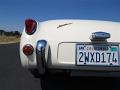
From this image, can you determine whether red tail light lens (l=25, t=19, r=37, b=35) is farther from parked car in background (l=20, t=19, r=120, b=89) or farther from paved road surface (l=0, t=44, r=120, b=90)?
paved road surface (l=0, t=44, r=120, b=90)

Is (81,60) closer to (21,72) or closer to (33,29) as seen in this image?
(33,29)

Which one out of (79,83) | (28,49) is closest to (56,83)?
(79,83)

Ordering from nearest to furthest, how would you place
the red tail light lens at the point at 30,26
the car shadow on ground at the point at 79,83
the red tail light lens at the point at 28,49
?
1. the red tail light lens at the point at 28,49
2. the red tail light lens at the point at 30,26
3. the car shadow on ground at the point at 79,83

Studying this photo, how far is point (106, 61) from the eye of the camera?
500cm

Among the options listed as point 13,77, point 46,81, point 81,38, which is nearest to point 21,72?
point 13,77

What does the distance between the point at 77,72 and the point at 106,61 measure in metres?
0.46

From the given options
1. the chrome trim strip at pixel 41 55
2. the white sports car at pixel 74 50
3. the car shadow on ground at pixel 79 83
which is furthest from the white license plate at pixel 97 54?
the car shadow on ground at pixel 79 83

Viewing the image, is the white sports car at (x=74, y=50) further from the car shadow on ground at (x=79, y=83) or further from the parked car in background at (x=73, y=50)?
the car shadow on ground at (x=79, y=83)

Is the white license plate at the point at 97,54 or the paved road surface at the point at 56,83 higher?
the white license plate at the point at 97,54

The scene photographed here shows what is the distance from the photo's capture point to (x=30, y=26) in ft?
17.6

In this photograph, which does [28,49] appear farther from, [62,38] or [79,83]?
[79,83]

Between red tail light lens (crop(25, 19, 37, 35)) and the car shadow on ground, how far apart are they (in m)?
1.16

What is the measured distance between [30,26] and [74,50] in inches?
31.5

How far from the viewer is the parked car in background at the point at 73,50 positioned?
500 centimetres
